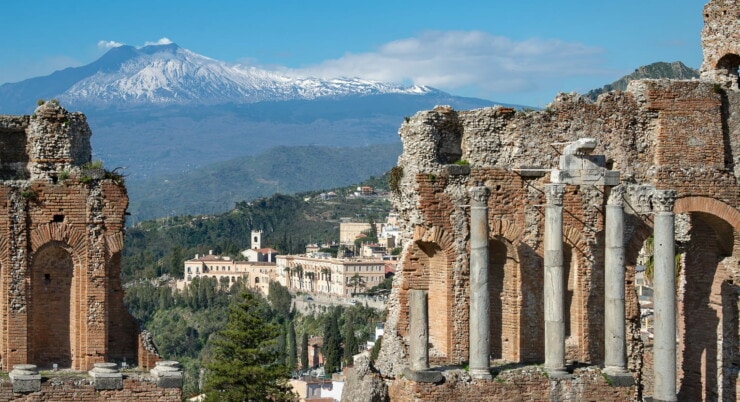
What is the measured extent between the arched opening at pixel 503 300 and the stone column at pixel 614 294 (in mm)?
2065

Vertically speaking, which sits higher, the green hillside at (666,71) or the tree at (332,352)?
the green hillside at (666,71)

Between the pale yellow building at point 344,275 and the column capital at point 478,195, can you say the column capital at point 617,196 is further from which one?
the pale yellow building at point 344,275

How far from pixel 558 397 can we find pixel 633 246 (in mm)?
4302

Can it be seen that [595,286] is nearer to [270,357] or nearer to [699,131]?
[699,131]

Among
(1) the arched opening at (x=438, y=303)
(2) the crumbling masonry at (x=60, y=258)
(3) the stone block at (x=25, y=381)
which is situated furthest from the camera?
(1) the arched opening at (x=438, y=303)

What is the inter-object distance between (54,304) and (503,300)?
9.70m

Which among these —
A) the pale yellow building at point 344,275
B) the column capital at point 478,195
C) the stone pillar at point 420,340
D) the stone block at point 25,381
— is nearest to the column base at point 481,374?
the stone pillar at point 420,340

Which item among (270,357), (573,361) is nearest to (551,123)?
(573,361)

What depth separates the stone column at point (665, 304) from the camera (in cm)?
2727

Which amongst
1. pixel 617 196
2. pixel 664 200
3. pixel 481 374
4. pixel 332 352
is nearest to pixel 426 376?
pixel 481 374

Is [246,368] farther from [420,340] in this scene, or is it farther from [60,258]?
[420,340]

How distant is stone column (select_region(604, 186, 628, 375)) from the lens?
2753cm

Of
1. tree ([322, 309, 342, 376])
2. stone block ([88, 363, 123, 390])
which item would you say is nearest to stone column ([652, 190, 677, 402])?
stone block ([88, 363, 123, 390])

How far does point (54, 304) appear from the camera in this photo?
89.2 feet
